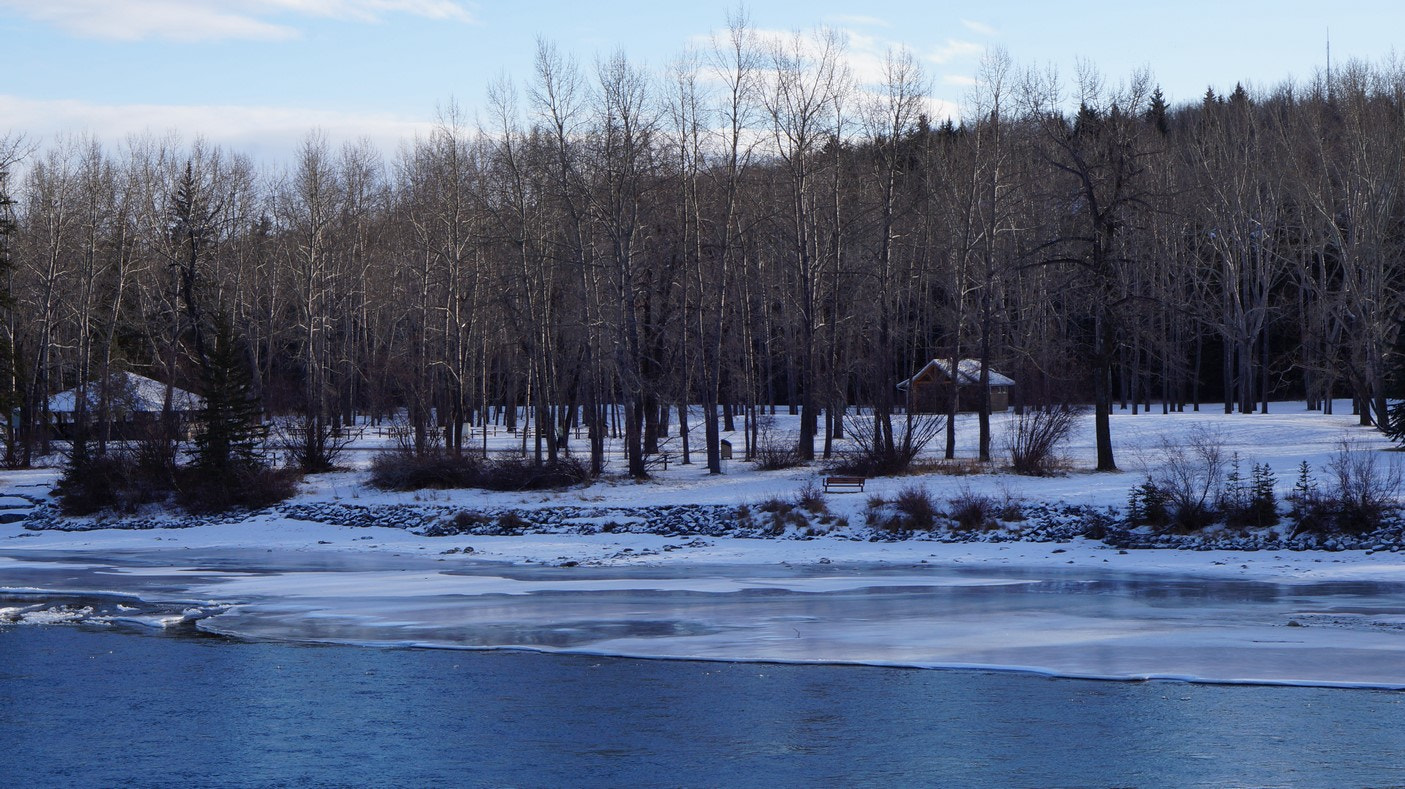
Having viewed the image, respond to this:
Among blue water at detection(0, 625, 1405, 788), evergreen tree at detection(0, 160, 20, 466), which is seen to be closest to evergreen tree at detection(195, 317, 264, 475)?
evergreen tree at detection(0, 160, 20, 466)

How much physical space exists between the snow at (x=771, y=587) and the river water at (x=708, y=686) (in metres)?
0.10

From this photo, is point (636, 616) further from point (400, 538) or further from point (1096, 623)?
point (400, 538)

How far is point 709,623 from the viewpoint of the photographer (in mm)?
16578

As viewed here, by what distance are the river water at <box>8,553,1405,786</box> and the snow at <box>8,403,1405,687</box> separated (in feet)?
0.32

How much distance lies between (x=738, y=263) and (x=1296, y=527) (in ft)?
90.5

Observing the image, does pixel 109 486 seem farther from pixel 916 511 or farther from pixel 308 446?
pixel 916 511

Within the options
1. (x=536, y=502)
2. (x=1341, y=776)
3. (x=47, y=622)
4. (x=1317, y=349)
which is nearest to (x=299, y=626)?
(x=47, y=622)

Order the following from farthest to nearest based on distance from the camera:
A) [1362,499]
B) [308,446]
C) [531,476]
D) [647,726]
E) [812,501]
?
[308,446] < [531,476] < [812,501] < [1362,499] < [647,726]

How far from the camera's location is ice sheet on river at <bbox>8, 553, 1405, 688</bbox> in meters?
13.7

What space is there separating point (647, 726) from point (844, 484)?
68.7 ft

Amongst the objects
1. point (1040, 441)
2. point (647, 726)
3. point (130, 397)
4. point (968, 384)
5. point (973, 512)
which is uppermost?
point (968, 384)

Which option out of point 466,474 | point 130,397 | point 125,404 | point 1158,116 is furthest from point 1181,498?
point 1158,116

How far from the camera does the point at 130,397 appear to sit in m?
46.4

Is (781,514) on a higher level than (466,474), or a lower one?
lower
